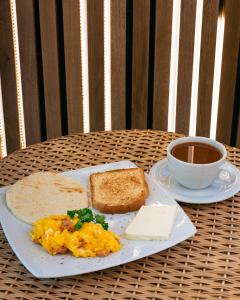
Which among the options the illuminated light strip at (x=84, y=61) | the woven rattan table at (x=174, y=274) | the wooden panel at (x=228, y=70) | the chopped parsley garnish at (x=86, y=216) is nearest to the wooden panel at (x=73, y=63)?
the illuminated light strip at (x=84, y=61)

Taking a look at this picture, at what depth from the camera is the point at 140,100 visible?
7.27 ft

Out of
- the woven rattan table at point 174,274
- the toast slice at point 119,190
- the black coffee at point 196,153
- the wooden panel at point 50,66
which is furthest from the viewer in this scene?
the wooden panel at point 50,66

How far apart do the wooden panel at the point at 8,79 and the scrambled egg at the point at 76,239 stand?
3.91 feet

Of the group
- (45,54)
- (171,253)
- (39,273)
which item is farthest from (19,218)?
(45,54)

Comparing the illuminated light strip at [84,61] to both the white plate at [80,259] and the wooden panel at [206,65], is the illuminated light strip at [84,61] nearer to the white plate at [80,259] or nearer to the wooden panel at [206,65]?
the wooden panel at [206,65]

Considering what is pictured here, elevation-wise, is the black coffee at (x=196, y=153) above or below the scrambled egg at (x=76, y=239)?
above

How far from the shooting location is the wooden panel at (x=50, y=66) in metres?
2.03

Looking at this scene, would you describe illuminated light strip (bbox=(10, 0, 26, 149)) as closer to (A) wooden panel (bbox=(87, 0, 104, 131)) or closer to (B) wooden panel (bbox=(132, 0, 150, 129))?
(A) wooden panel (bbox=(87, 0, 104, 131))

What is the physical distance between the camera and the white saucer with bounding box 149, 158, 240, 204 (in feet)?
4.04

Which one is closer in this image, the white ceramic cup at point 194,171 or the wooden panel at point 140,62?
the white ceramic cup at point 194,171

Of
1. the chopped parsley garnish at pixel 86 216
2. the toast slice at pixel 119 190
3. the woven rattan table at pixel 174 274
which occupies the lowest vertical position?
the woven rattan table at pixel 174 274

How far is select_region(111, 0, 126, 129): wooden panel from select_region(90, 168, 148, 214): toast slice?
2.96 feet

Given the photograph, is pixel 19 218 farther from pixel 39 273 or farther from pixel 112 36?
pixel 112 36

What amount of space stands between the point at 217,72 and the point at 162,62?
22 cm
